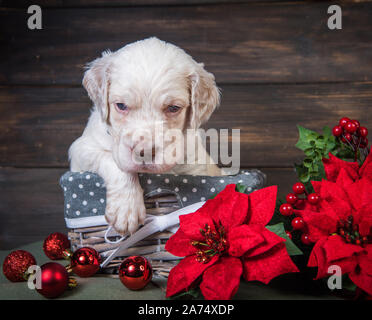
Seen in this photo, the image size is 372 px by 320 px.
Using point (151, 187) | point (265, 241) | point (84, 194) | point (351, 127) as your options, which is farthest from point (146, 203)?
point (351, 127)

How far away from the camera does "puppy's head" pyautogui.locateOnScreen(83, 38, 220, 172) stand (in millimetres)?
1141

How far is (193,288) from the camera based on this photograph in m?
0.97

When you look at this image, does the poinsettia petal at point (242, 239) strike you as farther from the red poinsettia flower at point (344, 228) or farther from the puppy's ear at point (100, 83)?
the puppy's ear at point (100, 83)

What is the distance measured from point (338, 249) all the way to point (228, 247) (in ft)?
0.87

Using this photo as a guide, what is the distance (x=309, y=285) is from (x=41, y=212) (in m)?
1.43

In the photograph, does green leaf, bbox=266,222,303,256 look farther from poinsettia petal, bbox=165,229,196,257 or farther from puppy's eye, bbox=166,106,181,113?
puppy's eye, bbox=166,106,181,113

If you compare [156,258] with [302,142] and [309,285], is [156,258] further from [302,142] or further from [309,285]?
[302,142]

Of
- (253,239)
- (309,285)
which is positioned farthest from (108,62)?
(309,285)

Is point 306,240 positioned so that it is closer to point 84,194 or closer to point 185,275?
point 185,275

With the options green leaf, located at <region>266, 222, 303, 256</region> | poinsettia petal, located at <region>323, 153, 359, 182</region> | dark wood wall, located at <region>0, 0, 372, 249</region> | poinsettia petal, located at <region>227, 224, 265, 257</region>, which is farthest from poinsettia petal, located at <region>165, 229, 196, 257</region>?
dark wood wall, located at <region>0, 0, 372, 249</region>

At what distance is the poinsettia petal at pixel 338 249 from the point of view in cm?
89

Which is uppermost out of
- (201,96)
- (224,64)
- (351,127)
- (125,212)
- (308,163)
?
(224,64)

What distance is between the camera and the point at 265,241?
3.00 feet

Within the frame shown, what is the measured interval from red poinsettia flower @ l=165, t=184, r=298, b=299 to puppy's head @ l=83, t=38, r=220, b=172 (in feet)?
0.80
